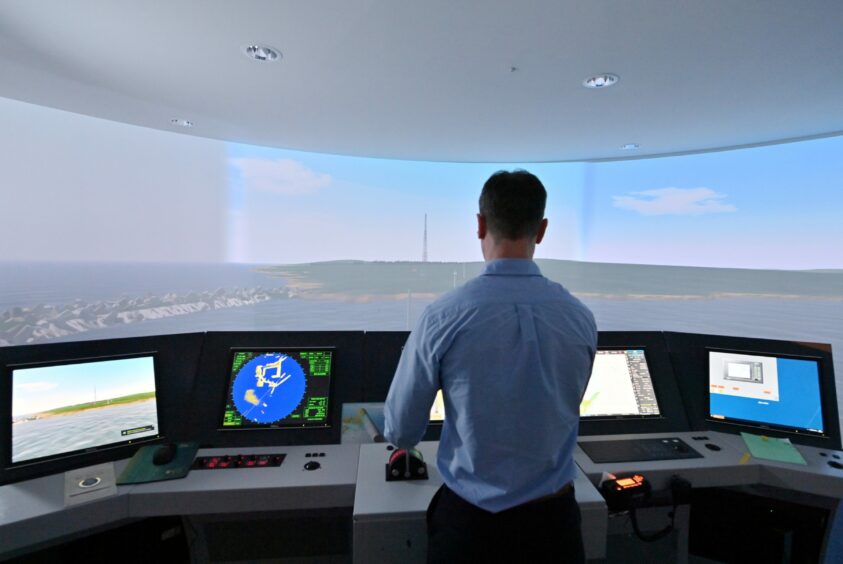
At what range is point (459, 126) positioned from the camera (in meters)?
2.96

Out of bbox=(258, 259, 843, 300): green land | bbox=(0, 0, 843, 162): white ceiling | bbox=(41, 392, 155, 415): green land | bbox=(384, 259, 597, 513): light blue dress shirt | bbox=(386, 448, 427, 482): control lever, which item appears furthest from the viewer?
bbox=(258, 259, 843, 300): green land

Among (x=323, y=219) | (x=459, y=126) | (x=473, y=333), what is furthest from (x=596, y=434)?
(x=323, y=219)

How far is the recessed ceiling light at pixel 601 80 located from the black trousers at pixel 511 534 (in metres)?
2.17

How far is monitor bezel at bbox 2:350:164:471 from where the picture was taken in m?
1.35

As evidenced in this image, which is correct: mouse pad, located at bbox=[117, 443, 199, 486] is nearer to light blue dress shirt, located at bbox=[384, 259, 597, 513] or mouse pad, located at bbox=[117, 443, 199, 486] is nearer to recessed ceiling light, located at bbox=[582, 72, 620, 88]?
light blue dress shirt, located at bbox=[384, 259, 597, 513]

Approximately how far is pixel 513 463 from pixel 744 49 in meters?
2.24

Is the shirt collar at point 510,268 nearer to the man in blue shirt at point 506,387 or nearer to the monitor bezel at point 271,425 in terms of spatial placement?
the man in blue shirt at point 506,387

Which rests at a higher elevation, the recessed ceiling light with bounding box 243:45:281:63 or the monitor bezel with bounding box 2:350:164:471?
the recessed ceiling light with bounding box 243:45:281:63

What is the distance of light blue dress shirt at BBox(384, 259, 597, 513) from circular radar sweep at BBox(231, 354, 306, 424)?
977 millimetres

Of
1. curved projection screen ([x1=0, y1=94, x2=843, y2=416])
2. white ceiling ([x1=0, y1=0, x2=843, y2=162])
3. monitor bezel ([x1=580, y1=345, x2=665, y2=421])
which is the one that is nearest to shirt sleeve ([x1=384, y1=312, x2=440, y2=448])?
monitor bezel ([x1=580, y1=345, x2=665, y2=421])

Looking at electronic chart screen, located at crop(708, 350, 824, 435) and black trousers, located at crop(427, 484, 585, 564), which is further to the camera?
electronic chart screen, located at crop(708, 350, 824, 435)

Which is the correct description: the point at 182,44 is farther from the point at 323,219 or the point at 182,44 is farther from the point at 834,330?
the point at 834,330

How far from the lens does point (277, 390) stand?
1.74 metres

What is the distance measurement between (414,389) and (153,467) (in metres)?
1.17
